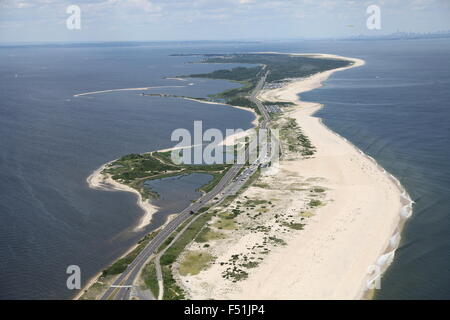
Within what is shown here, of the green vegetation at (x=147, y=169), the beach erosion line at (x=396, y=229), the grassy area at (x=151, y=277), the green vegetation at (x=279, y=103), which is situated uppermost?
the green vegetation at (x=279, y=103)

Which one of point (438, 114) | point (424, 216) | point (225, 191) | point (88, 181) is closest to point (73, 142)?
point (88, 181)

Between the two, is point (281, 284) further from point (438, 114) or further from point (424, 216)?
point (438, 114)

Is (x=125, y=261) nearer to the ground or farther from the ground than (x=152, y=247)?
nearer to the ground

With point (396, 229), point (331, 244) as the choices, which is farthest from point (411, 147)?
point (331, 244)

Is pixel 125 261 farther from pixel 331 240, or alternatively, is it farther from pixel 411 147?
pixel 411 147

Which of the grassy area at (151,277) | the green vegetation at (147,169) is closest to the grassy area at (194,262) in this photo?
the grassy area at (151,277)

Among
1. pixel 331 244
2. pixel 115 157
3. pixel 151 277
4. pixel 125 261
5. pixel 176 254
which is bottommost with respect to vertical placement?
pixel 151 277

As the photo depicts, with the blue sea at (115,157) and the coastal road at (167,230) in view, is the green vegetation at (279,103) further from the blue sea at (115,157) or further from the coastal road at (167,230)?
the coastal road at (167,230)
